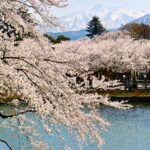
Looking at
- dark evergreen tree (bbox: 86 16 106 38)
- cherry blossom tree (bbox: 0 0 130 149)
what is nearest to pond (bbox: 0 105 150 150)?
cherry blossom tree (bbox: 0 0 130 149)

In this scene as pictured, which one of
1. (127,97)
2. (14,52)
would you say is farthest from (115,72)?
(14,52)

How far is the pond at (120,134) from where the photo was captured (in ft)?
49.6

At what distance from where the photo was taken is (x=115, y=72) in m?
36.8

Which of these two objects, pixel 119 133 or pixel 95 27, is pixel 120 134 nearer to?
pixel 119 133

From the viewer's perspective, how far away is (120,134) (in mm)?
18281

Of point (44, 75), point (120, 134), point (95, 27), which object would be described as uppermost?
point (95, 27)

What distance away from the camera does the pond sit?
15.1m

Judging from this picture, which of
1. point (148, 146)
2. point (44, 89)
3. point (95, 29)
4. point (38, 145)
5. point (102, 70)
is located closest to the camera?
point (44, 89)

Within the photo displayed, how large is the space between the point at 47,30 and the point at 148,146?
1088 cm

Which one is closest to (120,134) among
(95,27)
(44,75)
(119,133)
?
(119,133)

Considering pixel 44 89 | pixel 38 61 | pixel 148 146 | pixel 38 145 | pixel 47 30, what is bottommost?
pixel 148 146

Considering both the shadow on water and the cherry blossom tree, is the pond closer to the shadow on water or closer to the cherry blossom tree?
the shadow on water

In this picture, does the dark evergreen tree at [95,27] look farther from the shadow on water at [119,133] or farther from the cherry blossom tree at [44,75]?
the cherry blossom tree at [44,75]

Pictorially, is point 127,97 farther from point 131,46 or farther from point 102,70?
point 131,46
